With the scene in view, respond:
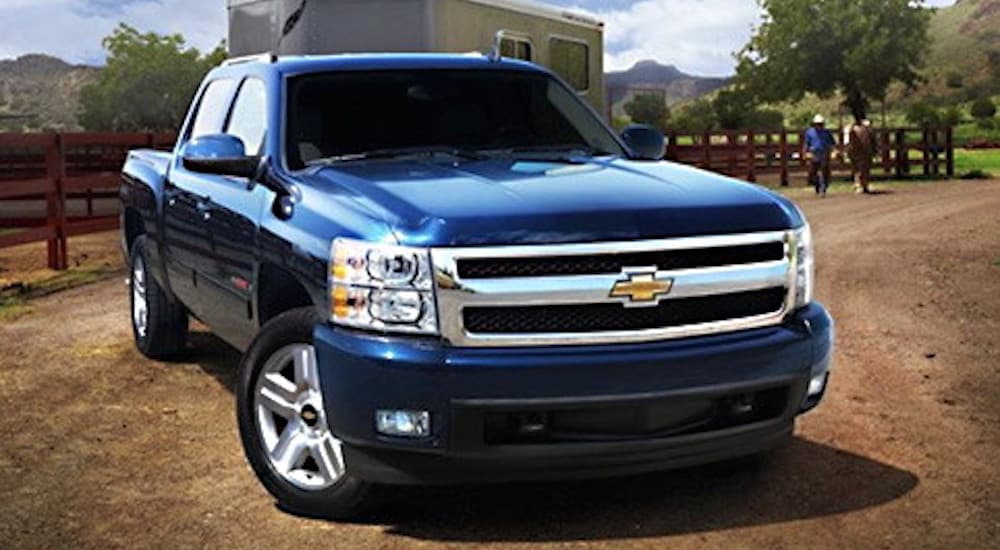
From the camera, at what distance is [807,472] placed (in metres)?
5.69

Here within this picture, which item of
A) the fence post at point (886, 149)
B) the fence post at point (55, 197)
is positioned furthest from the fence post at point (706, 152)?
the fence post at point (55, 197)

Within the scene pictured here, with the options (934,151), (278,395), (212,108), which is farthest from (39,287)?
(934,151)

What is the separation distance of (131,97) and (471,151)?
13054 centimetres

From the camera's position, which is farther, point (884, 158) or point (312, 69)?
point (884, 158)

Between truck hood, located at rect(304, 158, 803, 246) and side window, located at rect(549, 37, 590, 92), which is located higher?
side window, located at rect(549, 37, 590, 92)

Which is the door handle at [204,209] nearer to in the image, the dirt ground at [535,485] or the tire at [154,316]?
the dirt ground at [535,485]

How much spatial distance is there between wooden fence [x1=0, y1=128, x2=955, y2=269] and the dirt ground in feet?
17.3

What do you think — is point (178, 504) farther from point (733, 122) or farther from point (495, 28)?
point (733, 122)

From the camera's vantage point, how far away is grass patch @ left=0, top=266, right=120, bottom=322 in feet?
37.3

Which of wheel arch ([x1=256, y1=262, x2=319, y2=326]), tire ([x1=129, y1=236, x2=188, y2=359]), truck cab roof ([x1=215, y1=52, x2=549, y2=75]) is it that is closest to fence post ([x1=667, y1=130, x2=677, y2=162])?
tire ([x1=129, y1=236, x2=188, y2=359])

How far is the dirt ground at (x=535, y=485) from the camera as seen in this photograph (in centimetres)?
488

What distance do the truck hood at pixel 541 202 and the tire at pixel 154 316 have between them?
114 inches

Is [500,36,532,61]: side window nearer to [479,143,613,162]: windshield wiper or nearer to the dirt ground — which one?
the dirt ground

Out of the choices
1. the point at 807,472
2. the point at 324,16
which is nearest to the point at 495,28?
the point at 324,16
